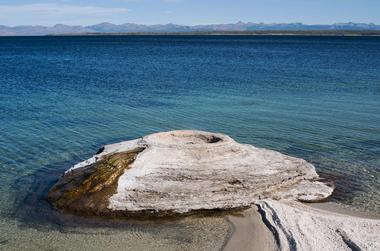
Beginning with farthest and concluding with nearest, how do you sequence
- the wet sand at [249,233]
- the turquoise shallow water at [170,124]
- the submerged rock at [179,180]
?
1. the submerged rock at [179,180]
2. the turquoise shallow water at [170,124]
3. the wet sand at [249,233]

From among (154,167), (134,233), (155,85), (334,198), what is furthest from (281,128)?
(155,85)

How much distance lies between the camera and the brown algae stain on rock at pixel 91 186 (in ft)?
55.1

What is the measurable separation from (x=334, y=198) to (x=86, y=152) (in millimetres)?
12200

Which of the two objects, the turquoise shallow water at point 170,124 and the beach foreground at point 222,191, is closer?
the beach foreground at point 222,191

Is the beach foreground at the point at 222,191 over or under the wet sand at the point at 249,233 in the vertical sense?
over

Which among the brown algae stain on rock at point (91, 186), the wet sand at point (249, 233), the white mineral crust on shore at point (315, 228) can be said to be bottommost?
the wet sand at point (249, 233)

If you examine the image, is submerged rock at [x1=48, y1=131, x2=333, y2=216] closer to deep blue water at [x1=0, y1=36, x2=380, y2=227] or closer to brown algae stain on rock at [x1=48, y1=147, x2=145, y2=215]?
brown algae stain on rock at [x1=48, y1=147, x2=145, y2=215]

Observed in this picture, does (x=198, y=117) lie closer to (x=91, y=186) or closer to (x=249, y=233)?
(x=91, y=186)

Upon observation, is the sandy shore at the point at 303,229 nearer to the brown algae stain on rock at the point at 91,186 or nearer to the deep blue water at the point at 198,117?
the deep blue water at the point at 198,117

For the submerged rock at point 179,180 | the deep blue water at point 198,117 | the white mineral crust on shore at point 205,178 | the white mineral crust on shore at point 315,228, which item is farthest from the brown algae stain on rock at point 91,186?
the white mineral crust on shore at point 315,228

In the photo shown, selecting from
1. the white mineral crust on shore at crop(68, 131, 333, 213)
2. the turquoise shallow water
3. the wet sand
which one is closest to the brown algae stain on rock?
the white mineral crust on shore at crop(68, 131, 333, 213)

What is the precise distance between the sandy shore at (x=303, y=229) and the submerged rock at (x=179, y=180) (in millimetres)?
982

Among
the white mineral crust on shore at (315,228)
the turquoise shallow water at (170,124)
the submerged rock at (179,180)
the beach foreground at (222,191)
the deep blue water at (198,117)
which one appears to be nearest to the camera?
the white mineral crust on shore at (315,228)

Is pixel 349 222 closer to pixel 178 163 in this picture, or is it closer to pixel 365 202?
pixel 365 202
